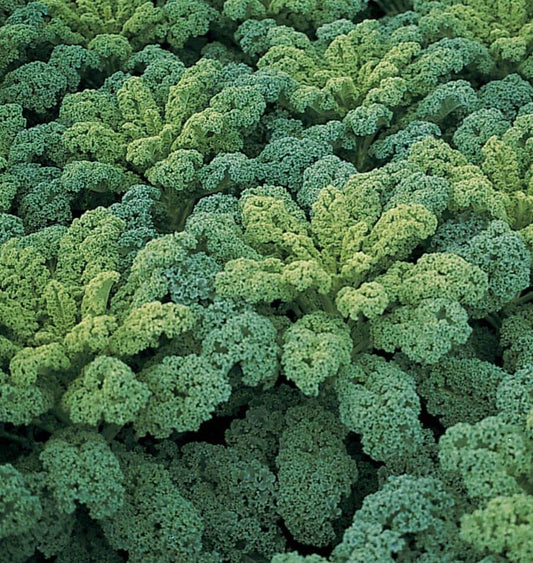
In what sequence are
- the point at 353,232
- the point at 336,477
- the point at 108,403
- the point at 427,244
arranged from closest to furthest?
the point at 108,403 < the point at 336,477 < the point at 353,232 < the point at 427,244

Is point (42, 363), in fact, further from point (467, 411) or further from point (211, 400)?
point (467, 411)

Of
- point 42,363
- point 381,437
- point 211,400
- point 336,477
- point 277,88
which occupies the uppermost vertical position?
point 277,88

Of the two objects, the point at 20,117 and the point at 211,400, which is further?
the point at 20,117

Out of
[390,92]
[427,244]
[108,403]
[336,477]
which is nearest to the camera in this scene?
[108,403]

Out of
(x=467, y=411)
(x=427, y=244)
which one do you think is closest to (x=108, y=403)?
(x=467, y=411)

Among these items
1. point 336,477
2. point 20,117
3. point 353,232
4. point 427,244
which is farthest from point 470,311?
point 20,117

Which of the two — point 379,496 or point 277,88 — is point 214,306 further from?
point 277,88

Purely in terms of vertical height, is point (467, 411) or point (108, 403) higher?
point (108, 403)

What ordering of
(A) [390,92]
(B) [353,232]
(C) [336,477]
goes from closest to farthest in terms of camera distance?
(C) [336,477], (B) [353,232], (A) [390,92]

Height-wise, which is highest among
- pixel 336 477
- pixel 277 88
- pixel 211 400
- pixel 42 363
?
pixel 277 88
